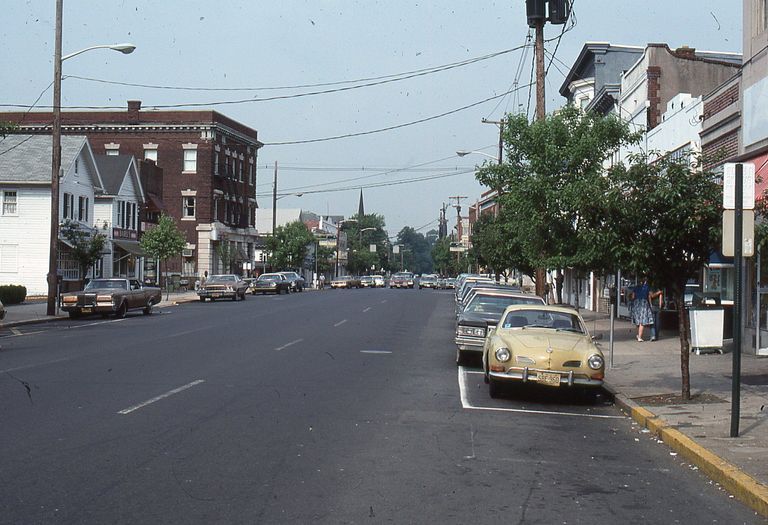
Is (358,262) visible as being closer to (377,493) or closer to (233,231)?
(233,231)

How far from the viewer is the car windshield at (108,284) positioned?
33.1 m

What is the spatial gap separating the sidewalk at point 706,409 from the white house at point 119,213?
40792 mm

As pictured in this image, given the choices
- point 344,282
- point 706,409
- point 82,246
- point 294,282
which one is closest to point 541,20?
point 706,409

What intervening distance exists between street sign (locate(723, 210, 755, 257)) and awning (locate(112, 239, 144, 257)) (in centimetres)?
4984

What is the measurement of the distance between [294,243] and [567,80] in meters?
42.0

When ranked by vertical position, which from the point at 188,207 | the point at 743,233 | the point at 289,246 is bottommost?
the point at 743,233

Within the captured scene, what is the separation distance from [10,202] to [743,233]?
44.1 metres

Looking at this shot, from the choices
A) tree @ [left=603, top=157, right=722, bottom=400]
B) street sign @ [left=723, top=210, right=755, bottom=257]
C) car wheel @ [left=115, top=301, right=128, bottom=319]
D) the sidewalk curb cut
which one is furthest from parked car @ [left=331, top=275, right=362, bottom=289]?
street sign @ [left=723, top=210, right=755, bottom=257]

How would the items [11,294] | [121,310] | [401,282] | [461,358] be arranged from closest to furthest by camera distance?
[461,358], [121,310], [11,294], [401,282]

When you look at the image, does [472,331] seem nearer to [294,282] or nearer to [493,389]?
[493,389]

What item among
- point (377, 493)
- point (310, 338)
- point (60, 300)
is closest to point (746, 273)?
point (310, 338)

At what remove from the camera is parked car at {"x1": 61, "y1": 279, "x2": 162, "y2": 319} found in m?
31.7

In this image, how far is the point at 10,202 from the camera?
47.2 meters

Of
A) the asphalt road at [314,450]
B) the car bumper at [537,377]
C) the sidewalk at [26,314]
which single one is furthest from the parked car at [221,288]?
the car bumper at [537,377]
